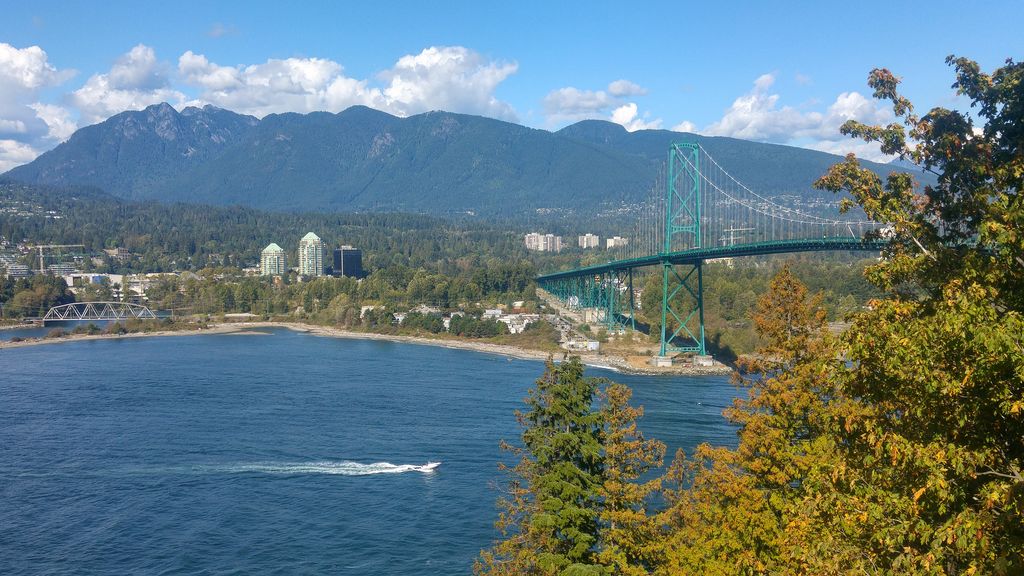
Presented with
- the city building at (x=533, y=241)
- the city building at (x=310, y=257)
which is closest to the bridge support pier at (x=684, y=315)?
the city building at (x=310, y=257)

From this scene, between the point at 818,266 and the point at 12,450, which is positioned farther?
the point at 818,266

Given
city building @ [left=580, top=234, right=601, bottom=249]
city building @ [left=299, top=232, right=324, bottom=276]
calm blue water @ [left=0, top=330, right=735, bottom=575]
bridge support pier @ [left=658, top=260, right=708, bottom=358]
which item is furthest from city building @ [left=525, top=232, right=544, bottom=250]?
calm blue water @ [left=0, top=330, right=735, bottom=575]

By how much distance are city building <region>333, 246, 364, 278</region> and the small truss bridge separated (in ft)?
33.1

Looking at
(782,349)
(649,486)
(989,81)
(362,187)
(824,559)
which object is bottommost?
(649,486)

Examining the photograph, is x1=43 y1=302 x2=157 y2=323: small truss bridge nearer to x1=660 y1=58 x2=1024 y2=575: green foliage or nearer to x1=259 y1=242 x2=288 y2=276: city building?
x1=259 y1=242 x2=288 y2=276: city building

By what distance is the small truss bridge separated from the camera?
31.0m

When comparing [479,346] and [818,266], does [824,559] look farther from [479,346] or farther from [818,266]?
[818,266]

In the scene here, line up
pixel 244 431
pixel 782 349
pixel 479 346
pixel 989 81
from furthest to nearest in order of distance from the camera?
1. pixel 479 346
2. pixel 244 431
3. pixel 782 349
4. pixel 989 81

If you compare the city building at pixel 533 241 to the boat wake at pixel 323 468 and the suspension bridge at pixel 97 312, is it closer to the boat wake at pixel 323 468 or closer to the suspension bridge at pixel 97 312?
the suspension bridge at pixel 97 312

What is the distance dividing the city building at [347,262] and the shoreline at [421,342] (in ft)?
34.6

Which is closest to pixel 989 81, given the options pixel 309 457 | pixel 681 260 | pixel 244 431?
pixel 309 457

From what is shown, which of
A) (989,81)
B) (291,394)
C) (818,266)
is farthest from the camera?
(818,266)

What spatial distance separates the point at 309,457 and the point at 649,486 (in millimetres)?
6772

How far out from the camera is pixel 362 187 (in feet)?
358
